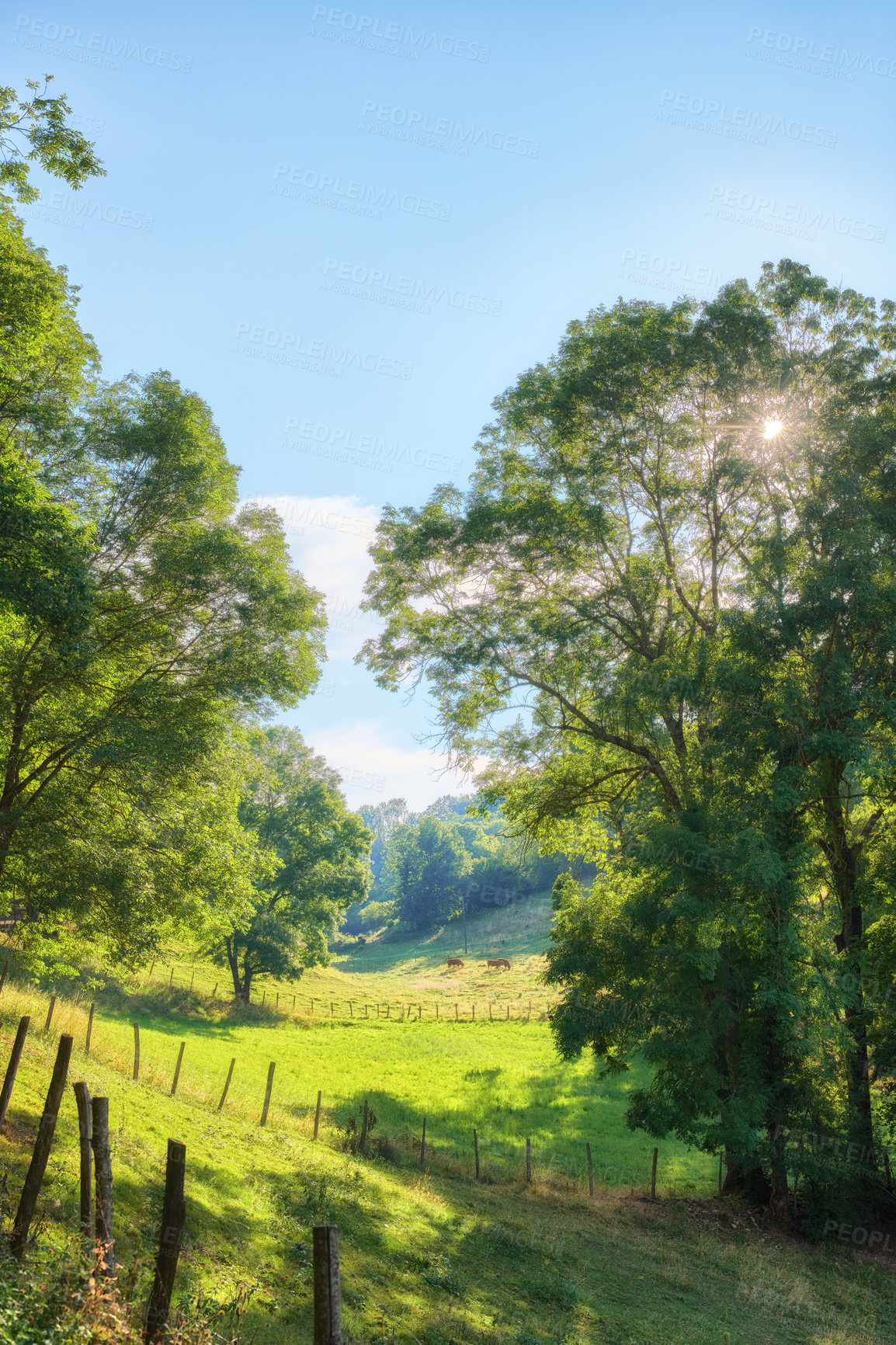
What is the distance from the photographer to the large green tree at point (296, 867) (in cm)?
4150

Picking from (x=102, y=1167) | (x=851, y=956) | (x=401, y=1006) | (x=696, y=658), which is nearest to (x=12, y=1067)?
(x=102, y=1167)

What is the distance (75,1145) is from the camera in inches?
416

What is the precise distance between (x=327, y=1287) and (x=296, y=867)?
4182 centimetres

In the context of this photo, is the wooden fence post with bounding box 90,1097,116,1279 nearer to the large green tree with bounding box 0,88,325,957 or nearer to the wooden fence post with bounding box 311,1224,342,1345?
the wooden fence post with bounding box 311,1224,342,1345

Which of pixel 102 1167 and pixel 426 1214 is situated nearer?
pixel 102 1167

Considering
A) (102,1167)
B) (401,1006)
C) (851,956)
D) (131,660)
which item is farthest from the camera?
(401,1006)

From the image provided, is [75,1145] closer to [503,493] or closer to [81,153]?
[81,153]

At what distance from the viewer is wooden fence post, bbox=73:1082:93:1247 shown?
6.60 metres

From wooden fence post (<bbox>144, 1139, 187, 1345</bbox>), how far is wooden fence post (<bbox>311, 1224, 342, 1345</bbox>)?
1.23m

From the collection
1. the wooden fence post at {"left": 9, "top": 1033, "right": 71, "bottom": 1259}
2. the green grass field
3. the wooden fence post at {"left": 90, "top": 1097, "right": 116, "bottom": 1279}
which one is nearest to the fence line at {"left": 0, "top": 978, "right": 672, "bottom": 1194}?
the green grass field

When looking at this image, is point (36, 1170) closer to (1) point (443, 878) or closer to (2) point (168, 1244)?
(2) point (168, 1244)

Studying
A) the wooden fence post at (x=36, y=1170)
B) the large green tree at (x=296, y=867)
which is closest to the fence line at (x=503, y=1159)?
the wooden fence post at (x=36, y=1170)

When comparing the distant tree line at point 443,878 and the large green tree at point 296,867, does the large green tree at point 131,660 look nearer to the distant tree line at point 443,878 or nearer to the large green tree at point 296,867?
the large green tree at point 296,867

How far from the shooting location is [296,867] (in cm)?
4541
